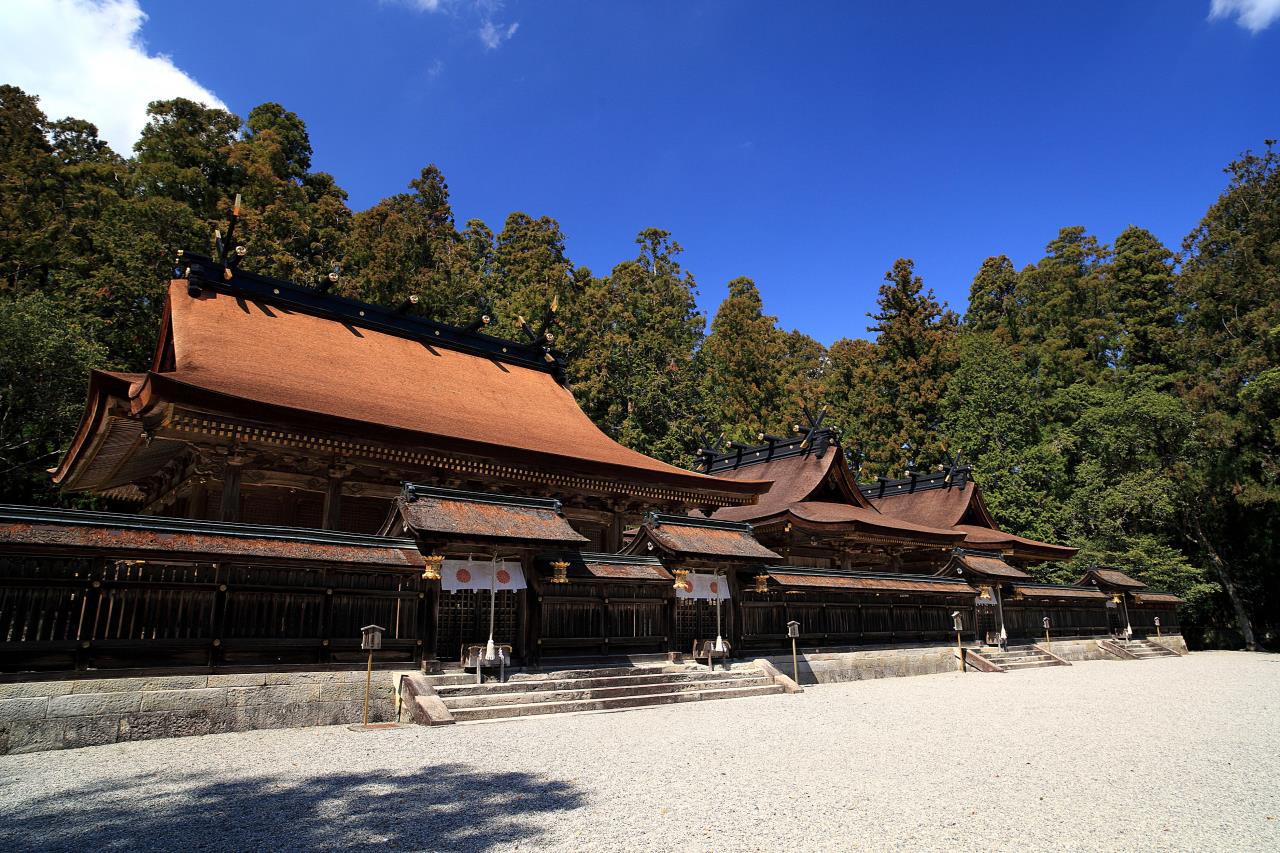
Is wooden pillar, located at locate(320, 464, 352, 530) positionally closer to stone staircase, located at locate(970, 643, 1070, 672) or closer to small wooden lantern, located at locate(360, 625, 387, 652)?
small wooden lantern, located at locate(360, 625, 387, 652)

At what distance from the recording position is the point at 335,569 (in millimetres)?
11234

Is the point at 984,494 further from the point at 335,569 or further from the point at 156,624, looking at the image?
the point at 156,624

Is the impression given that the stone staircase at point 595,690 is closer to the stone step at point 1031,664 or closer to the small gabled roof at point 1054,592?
the stone step at point 1031,664

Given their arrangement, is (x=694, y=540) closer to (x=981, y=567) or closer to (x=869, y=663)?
(x=869, y=663)

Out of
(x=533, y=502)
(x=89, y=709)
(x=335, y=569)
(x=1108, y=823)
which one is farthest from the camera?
(x=533, y=502)

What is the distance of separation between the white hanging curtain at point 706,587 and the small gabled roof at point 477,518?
3210 mm

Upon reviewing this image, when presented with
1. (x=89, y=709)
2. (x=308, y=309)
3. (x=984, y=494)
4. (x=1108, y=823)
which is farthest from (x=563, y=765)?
(x=984, y=494)

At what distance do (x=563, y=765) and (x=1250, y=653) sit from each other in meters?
35.1

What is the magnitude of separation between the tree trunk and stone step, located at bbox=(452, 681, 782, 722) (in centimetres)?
2808

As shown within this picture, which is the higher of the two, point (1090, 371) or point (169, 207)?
point (169, 207)

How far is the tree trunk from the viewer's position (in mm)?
31844

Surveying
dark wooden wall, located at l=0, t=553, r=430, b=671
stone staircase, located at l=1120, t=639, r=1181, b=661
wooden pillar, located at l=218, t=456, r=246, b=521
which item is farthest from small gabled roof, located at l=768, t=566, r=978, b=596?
wooden pillar, located at l=218, t=456, r=246, b=521

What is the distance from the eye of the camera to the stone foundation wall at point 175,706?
8.41 meters

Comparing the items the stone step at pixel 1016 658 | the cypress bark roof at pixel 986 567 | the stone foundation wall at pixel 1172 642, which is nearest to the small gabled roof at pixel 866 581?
the cypress bark roof at pixel 986 567
